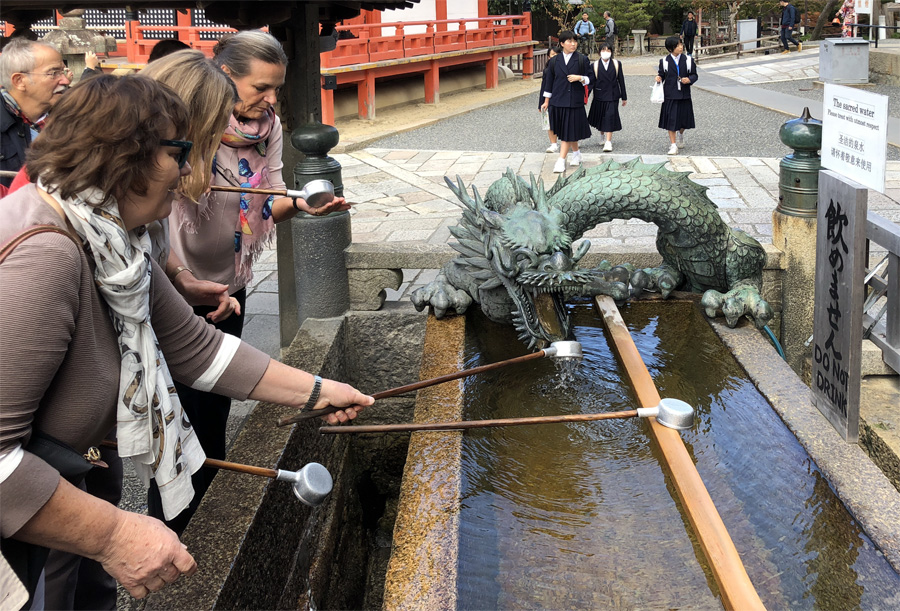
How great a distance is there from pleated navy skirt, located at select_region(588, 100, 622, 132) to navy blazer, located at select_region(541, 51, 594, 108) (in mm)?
752

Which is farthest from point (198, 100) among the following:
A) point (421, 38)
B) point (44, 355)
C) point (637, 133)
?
point (421, 38)

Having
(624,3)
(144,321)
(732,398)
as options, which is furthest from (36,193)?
(624,3)

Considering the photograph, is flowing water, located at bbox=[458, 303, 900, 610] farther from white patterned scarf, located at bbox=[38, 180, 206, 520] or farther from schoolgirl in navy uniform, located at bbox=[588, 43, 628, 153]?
schoolgirl in navy uniform, located at bbox=[588, 43, 628, 153]

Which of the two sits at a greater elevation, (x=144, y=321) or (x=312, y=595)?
(x=144, y=321)

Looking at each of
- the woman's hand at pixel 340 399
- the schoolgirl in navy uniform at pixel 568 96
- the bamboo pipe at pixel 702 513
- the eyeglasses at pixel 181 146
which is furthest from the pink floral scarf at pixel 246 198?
the schoolgirl in navy uniform at pixel 568 96

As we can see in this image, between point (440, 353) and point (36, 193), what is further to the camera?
point (440, 353)

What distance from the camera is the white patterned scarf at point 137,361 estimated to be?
1.46 meters

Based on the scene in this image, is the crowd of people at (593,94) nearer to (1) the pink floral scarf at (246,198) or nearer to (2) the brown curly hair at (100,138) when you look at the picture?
(1) the pink floral scarf at (246,198)

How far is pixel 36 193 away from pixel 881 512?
2.19m

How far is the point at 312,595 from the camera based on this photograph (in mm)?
2781

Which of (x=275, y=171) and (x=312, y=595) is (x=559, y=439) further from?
(x=275, y=171)

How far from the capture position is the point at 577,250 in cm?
316

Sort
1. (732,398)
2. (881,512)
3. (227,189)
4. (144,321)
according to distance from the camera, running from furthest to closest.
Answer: (732,398) → (227,189) → (881,512) → (144,321)

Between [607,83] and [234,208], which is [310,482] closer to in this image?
[234,208]
